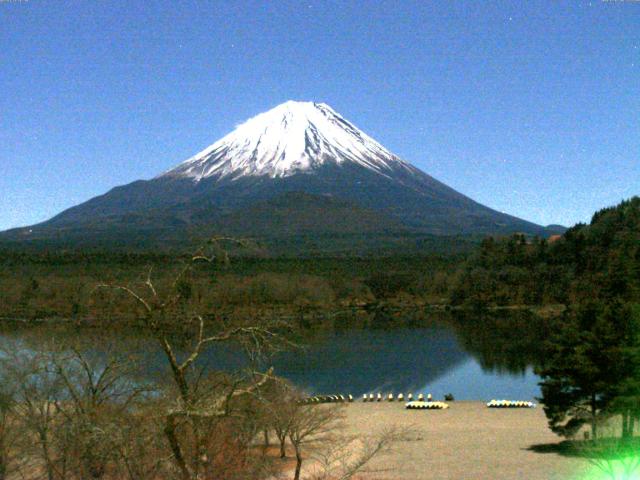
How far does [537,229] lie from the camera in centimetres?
19562

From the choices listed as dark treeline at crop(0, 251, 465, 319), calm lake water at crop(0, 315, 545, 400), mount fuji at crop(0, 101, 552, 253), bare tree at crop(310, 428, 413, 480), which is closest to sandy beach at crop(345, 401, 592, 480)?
bare tree at crop(310, 428, 413, 480)

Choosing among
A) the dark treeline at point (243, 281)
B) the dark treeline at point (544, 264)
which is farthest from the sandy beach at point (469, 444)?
the dark treeline at point (544, 264)

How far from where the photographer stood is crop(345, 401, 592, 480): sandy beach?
16.6 m

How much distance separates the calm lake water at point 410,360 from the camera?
109 ft

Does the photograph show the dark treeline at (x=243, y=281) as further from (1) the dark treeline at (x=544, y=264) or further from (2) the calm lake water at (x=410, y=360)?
(2) the calm lake water at (x=410, y=360)

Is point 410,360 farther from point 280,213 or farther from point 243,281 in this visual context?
point 280,213

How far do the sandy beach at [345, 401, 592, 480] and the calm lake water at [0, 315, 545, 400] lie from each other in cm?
294

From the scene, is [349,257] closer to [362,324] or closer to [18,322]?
[362,324]

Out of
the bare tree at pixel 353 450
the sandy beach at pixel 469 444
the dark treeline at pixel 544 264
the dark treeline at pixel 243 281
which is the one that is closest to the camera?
the bare tree at pixel 353 450

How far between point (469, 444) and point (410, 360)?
21896 mm

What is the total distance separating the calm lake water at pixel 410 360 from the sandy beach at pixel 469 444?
2.94m

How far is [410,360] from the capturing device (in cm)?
4188

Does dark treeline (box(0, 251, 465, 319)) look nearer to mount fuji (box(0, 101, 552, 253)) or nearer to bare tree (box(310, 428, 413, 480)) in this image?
mount fuji (box(0, 101, 552, 253))

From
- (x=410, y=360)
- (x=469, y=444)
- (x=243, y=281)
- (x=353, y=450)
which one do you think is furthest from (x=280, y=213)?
(x=353, y=450)
